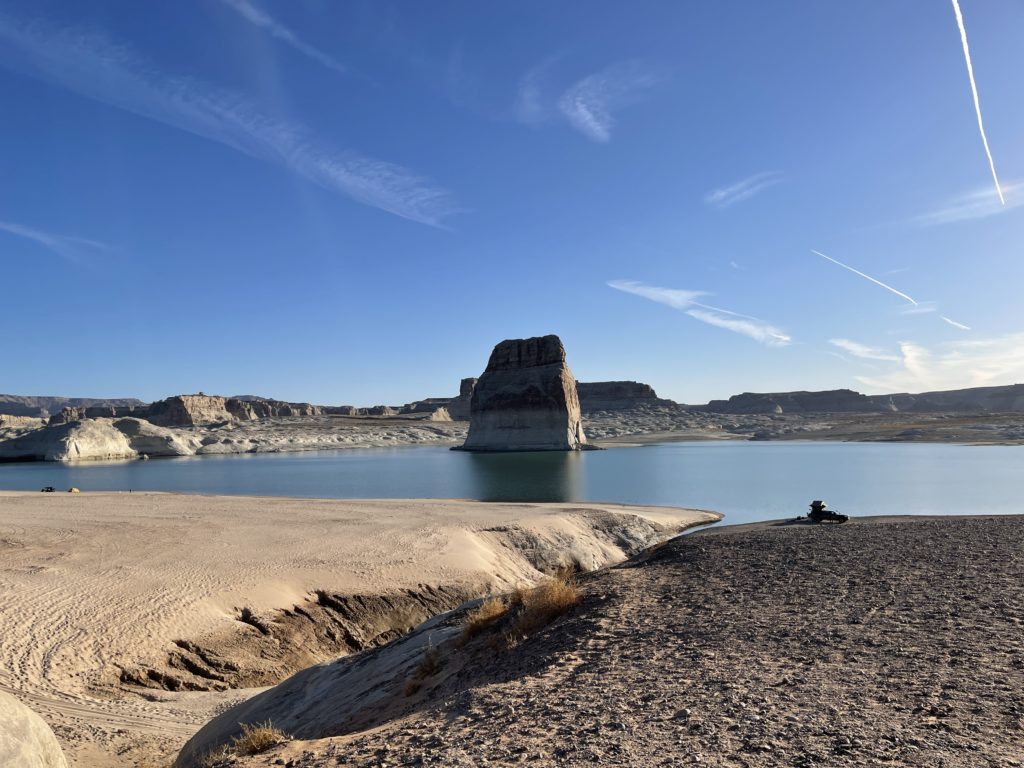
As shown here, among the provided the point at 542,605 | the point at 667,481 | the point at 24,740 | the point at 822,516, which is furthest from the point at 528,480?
the point at 24,740

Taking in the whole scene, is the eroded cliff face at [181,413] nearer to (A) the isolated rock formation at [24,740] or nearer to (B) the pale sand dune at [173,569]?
(B) the pale sand dune at [173,569]

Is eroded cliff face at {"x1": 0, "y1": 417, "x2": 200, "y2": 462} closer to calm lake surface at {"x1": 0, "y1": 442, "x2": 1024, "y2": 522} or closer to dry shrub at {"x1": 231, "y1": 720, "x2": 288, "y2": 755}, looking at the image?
calm lake surface at {"x1": 0, "y1": 442, "x2": 1024, "y2": 522}

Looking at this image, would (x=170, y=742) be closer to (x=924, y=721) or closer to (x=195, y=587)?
(x=195, y=587)

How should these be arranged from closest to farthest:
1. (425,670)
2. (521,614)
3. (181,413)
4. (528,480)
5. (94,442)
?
(425,670)
(521,614)
(528,480)
(94,442)
(181,413)

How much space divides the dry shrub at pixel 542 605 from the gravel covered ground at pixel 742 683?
0.21 meters

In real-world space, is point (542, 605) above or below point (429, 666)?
above

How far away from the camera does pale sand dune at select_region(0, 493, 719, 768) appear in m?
9.30

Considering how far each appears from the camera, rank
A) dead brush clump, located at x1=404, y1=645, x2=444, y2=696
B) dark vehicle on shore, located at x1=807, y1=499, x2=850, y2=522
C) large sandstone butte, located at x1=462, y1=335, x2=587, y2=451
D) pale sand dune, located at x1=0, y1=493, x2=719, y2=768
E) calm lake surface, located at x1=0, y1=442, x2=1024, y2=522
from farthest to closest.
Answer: large sandstone butte, located at x1=462, y1=335, x2=587, y2=451 → calm lake surface, located at x1=0, y1=442, x2=1024, y2=522 → dark vehicle on shore, located at x1=807, y1=499, x2=850, y2=522 → pale sand dune, located at x1=0, y1=493, x2=719, y2=768 → dead brush clump, located at x1=404, y1=645, x2=444, y2=696

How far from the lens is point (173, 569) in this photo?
50.5 ft

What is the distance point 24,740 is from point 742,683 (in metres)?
6.19

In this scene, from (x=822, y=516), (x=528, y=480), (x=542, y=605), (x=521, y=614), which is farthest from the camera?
(x=528, y=480)

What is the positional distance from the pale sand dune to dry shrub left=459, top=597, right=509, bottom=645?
419cm

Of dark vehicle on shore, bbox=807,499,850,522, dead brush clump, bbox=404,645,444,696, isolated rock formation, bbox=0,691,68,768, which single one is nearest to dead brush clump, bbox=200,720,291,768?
isolated rock formation, bbox=0,691,68,768

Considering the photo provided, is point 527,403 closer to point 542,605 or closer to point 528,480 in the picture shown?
point 528,480
